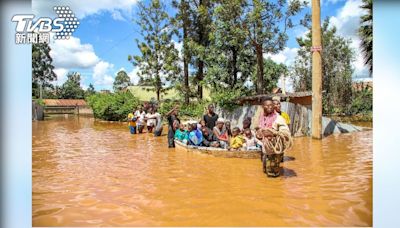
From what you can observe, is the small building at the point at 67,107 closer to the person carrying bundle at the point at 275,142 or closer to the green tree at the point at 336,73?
the green tree at the point at 336,73

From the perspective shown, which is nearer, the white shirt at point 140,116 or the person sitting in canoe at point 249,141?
the person sitting in canoe at point 249,141

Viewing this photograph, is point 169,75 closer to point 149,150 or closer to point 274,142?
point 149,150

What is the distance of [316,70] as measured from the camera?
1030cm

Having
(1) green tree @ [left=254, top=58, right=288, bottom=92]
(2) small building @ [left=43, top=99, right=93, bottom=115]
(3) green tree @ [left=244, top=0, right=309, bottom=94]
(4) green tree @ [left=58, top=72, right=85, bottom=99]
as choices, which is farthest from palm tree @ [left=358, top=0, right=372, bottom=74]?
(4) green tree @ [left=58, top=72, right=85, bottom=99]

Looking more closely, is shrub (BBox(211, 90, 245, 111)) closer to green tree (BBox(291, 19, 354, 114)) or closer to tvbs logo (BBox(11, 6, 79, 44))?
green tree (BBox(291, 19, 354, 114))

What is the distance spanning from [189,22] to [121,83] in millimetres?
22491

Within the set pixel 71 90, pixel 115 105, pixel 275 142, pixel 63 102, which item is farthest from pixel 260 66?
pixel 71 90

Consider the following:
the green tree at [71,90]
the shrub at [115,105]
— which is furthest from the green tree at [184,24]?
the green tree at [71,90]

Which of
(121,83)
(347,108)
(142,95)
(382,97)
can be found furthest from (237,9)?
(121,83)

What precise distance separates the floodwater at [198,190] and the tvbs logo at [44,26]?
2173mm

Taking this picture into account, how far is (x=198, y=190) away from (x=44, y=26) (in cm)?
303

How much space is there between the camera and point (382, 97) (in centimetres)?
417

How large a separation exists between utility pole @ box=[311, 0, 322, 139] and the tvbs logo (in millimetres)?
7617

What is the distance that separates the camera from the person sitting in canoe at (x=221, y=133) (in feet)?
26.6
